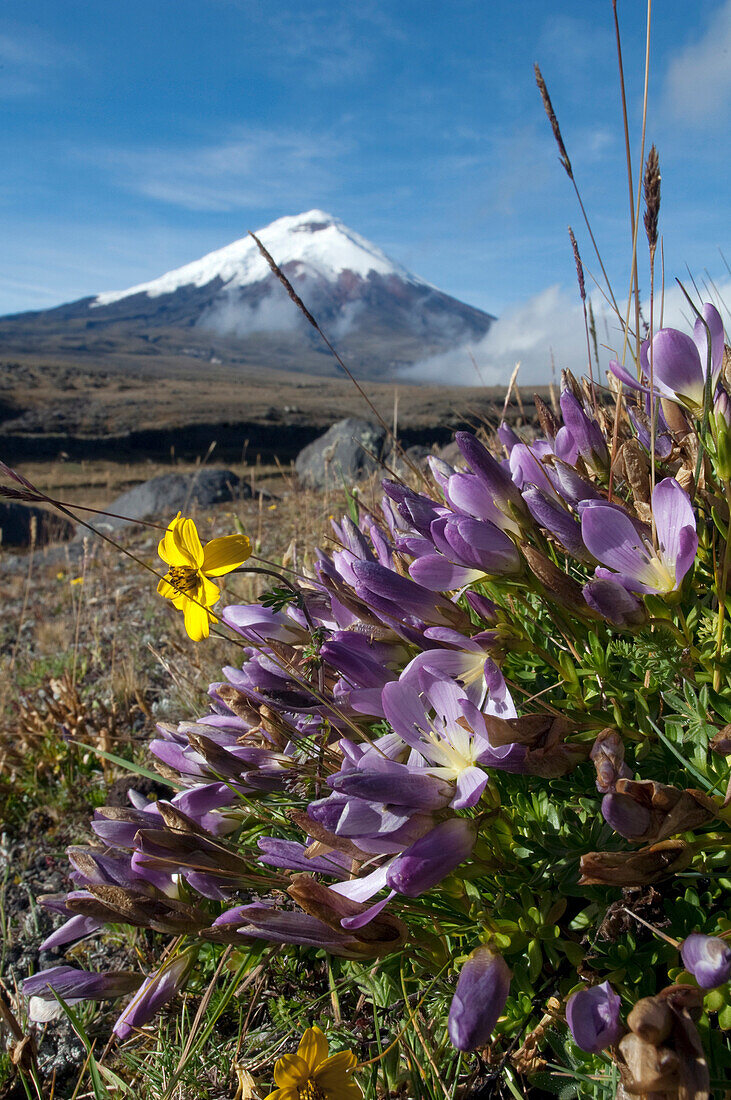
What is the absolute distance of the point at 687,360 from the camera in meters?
1.31

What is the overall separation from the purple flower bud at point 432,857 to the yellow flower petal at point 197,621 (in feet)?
2.10

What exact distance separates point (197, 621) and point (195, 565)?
12 centimetres

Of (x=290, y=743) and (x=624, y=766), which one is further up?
(x=624, y=766)

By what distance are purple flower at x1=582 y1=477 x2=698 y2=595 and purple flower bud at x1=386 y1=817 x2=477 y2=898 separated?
1.45 ft

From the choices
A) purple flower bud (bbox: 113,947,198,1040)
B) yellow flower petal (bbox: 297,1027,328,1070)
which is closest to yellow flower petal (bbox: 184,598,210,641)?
purple flower bud (bbox: 113,947,198,1040)

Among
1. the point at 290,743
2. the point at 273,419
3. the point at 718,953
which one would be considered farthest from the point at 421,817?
the point at 273,419

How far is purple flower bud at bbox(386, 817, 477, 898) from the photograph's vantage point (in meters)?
0.96

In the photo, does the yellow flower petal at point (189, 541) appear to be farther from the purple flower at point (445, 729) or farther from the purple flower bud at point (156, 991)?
the purple flower bud at point (156, 991)

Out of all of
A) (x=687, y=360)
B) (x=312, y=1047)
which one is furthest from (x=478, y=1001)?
(x=687, y=360)

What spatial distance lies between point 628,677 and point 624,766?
47cm

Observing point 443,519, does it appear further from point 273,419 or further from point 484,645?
point 273,419

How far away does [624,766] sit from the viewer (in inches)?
40.6

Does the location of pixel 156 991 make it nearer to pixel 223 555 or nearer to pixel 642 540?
pixel 223 555

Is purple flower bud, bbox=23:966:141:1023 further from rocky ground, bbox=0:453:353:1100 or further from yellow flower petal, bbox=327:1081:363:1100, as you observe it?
yellow flower petal, bbox=327:1081:363:1100
